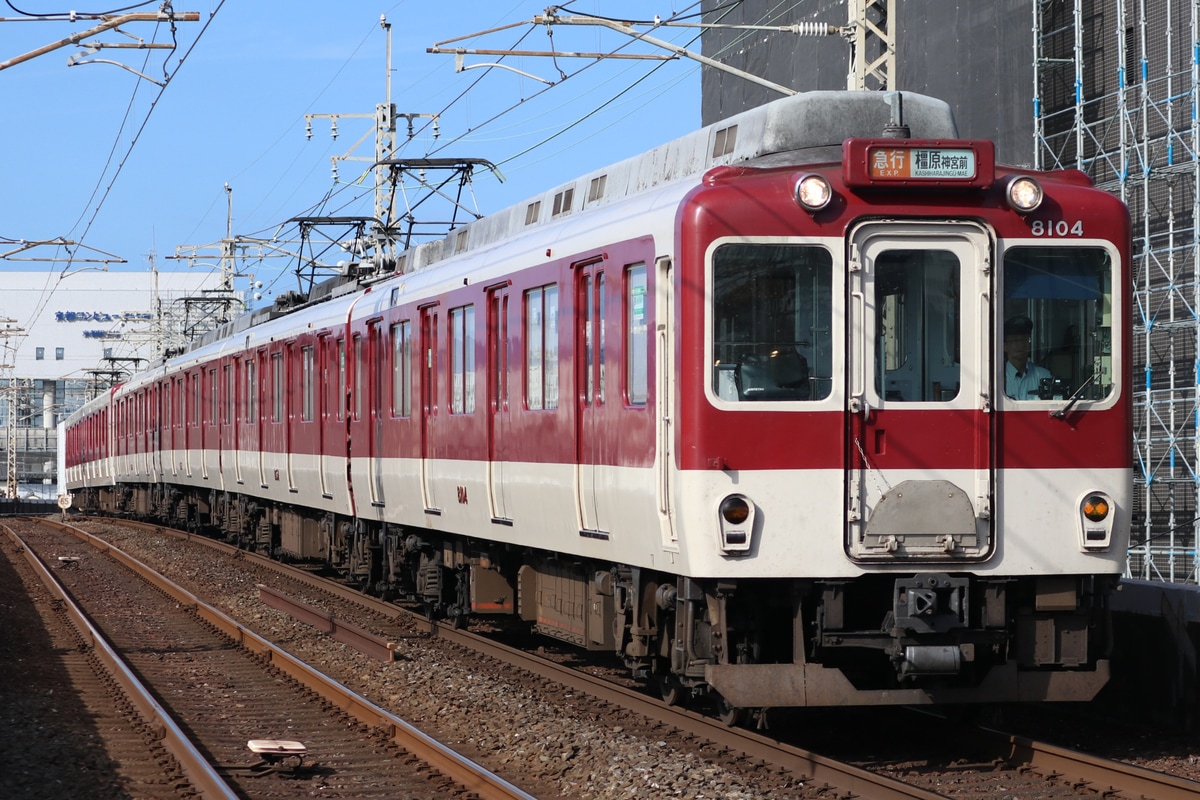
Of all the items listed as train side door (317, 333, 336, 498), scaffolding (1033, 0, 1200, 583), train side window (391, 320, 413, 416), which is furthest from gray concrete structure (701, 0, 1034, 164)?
train side window (391, 320, 413, 416)

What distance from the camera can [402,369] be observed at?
14.4 meters

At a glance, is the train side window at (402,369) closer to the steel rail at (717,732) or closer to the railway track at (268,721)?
the steel rail at (717,732)

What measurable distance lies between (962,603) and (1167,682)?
Result: 209cm

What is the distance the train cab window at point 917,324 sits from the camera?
26.8 ft

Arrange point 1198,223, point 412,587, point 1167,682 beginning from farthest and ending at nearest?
1. point 1198,223
2. point 412,587
3. point 1167,682

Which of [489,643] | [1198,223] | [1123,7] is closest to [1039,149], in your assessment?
[1123,7]

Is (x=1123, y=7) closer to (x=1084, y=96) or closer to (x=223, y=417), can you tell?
(x=1084, y=96)

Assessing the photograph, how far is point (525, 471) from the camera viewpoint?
10938mm

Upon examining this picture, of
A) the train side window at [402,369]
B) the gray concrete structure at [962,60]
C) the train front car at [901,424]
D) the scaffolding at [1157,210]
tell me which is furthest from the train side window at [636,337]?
the gray concrete structure at [962,60]

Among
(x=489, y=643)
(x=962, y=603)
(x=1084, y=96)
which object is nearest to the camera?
(x=962, y=603)

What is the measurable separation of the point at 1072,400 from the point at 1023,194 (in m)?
1.07

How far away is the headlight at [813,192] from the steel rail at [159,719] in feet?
13.0

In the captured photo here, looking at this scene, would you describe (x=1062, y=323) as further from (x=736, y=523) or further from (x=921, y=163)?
(x=736, y=523)

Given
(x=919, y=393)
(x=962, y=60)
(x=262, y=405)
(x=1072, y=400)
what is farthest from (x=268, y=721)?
(x=962, y=60)
